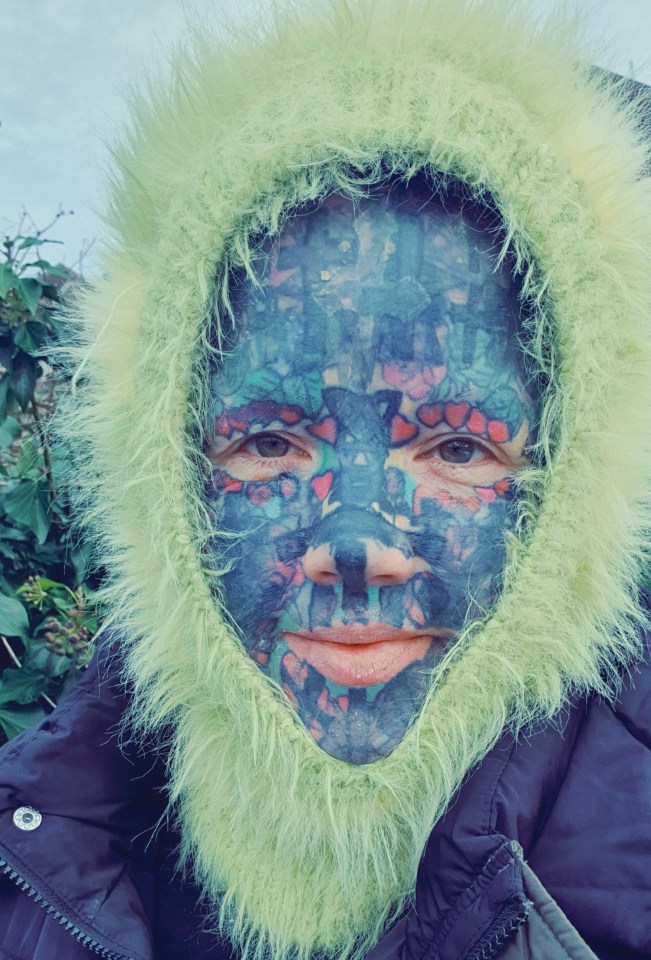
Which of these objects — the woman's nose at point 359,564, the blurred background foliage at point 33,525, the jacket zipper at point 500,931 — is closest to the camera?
the jacket zipper at point 500,931

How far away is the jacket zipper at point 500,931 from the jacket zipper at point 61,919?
1.74 ft

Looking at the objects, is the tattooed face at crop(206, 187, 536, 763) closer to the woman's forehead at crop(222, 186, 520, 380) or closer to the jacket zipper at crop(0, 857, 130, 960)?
the woman's forehead at crop(222, 186, 520, 380)

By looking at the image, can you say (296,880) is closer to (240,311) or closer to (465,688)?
(465,688)

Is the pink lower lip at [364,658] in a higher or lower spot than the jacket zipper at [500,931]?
higher

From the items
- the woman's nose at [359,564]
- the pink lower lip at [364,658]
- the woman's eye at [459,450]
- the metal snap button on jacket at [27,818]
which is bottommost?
the metal snap button on jacket at [27,818]

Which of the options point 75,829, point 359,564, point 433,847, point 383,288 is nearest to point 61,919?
point 75,829

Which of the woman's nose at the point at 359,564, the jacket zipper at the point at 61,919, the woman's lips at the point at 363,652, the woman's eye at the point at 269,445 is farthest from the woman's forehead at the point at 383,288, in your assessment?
the jacket zipper at the point at 61,919

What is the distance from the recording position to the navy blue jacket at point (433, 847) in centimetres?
98

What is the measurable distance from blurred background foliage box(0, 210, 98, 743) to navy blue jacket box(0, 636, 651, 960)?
62 cm

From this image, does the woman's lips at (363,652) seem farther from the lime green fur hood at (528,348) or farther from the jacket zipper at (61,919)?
the jacket zipper at (61,919)

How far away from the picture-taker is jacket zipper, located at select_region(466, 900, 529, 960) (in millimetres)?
947

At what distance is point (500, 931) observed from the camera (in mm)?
956

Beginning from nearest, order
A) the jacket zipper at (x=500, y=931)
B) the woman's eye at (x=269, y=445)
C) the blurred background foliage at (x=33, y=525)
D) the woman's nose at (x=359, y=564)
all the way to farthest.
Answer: the jacket zipper at (x=500, y=931)
the woman's nose at (x=359, y=564)
the woman's eye at (x=269, y=445)
the blurred background foliage at (x=33, y=525)

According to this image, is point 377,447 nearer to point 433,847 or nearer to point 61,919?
point 433,847
